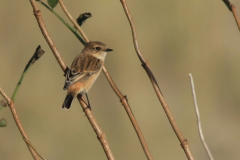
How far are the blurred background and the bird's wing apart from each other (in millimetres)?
5080

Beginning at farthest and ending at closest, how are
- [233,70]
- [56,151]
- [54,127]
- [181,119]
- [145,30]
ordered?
[145,30] < [233,70] < [181,119] < [54,127] < [56,151]

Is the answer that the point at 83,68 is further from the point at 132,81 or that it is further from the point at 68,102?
the point at 132,81

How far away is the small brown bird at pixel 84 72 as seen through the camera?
3.99 meters

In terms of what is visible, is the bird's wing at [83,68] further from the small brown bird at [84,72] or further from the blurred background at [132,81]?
the blurred background at [132,81]

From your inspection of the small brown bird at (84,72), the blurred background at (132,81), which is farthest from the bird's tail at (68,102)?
the blurred background at (132,81)

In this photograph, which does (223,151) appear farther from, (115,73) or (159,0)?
(159,0)

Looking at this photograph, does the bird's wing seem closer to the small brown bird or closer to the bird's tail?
the small brown bird

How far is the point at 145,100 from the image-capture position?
38.8ft

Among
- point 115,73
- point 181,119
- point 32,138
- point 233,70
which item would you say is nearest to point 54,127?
point 32,138

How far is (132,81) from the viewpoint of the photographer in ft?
38.9

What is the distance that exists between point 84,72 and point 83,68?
0.07 meters

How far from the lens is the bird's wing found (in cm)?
405

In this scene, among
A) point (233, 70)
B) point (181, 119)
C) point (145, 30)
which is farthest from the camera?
point (145, 30)

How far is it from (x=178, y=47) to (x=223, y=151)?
363cm
